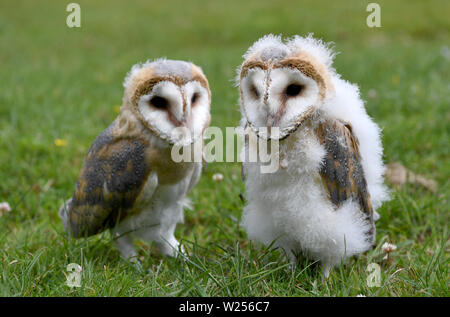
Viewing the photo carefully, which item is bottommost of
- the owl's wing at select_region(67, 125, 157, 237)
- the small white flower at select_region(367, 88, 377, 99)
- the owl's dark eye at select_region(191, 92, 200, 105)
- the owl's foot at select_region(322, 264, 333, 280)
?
the owl's foot at select_region(322, 264, 333, 280)

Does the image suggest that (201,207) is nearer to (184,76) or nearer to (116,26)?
(184,76)

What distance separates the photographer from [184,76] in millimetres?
2938

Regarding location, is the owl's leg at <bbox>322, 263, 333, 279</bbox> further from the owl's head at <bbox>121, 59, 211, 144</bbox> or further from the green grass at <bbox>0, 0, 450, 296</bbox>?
the owl's head at <bbox>121, 59, 211, 144</bbox>

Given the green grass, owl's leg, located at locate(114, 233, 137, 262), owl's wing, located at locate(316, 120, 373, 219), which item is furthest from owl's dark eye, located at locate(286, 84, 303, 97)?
owl's leg, located at locate(114, 233, 137, 262)

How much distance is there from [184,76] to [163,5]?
44.4ft

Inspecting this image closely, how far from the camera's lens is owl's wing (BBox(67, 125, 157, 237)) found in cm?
322

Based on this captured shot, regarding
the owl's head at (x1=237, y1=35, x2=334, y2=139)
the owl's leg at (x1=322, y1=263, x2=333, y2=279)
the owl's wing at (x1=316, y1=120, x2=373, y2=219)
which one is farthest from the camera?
the owl's leg at (x1=322, y1=263, x2=333, y2=279)

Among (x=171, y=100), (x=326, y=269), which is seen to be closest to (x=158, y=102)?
(x=171, y=100)

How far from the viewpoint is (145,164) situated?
319 cm

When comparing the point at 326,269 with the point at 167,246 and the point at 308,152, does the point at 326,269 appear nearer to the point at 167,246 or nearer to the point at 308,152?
the point at 308,152

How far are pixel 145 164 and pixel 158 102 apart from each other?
0.43 meters

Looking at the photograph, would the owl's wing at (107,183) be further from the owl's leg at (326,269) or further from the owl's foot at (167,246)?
the owl's leg at (326,269)

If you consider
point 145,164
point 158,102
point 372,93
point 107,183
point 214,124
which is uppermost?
point 372,93

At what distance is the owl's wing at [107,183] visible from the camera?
322 cm
